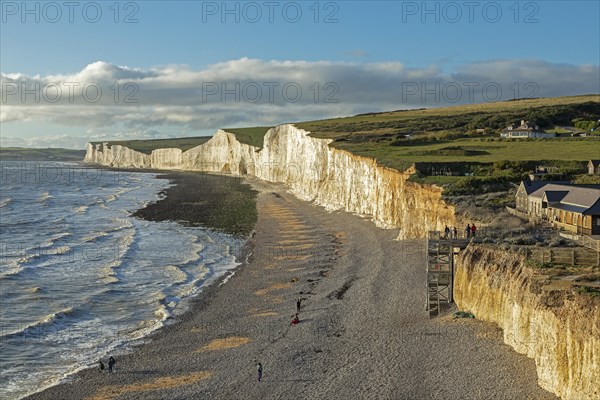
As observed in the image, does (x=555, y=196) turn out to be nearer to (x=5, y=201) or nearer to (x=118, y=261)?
(x=118, y=261)

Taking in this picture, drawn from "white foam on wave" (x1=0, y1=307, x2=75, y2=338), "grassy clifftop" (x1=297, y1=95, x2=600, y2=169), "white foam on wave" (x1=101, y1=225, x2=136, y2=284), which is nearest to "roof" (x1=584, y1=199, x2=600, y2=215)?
"grassy clifftop" (x1=297, y1=95, x2=600, y2=169)

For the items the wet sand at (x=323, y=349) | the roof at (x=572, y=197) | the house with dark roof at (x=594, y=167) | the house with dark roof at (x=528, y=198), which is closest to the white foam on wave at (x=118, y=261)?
the wet sand at (x=323, y=349)

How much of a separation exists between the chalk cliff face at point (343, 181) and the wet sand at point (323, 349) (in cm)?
424

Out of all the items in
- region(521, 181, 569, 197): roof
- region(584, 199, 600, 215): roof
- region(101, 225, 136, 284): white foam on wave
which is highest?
region(521, 181, 569, 197): roof

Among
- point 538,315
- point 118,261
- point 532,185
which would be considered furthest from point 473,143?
point 538,315

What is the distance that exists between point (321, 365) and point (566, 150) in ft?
149

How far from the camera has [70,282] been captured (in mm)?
39500

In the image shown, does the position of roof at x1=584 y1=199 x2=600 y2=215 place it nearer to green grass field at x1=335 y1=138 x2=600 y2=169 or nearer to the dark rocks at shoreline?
green grass field at x1=335 y1=138 x2=600 y2=169

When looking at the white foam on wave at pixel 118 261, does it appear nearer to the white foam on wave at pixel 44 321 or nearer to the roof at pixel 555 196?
the white foam on wave at pixel 44 321

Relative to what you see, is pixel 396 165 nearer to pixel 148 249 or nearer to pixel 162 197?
pixel 148 249

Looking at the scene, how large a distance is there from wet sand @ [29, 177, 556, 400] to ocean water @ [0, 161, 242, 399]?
208 cm

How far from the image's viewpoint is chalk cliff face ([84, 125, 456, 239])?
44781 mm

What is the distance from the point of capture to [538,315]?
2039 centimetres

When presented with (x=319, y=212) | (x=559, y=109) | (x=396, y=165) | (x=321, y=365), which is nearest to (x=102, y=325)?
(x=321, y=365)
